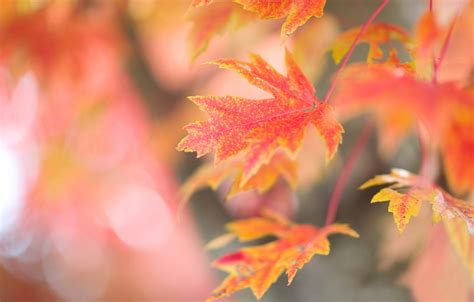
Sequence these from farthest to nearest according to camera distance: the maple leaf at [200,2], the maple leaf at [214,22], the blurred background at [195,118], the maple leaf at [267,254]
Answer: the blurred background at [195,118] → the maple leaf at [214,22] → the maple leaf at [267,254] → the maple leaf at [200,2]

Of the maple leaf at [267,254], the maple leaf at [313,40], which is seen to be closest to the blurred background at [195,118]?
the maple leaf at [313,40]

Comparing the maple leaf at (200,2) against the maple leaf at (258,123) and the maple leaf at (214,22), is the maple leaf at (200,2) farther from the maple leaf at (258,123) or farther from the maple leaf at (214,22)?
the maple leaf at (214,22)

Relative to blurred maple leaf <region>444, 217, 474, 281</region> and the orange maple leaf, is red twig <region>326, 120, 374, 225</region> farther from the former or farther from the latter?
the orange maple leaf

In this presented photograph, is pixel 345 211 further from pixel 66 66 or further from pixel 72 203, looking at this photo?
pixel 72 203

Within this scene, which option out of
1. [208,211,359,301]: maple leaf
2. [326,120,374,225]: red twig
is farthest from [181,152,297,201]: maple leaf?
[326,120,374,225]: red twig

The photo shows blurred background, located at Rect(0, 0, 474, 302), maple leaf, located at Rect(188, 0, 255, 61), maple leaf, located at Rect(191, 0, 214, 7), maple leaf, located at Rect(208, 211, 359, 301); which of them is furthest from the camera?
blurred background, located at Rect(0, 0, 474, 302)

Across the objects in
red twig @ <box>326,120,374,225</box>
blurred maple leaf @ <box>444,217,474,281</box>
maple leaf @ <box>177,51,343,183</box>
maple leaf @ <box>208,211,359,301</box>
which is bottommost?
blurred maple leaf @ <box>444,217,474,281</box>
